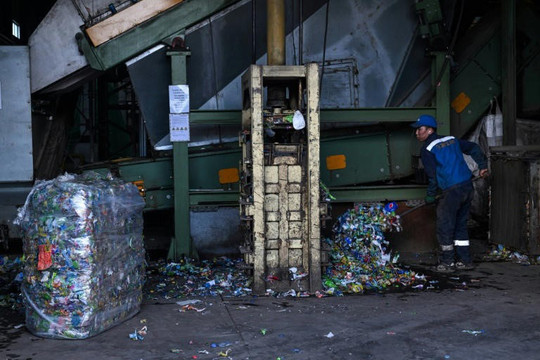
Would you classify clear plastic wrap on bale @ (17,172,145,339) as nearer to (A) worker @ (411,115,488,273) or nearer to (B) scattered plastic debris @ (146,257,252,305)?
(B) scattered plastic debris @ (146,257,252,305)

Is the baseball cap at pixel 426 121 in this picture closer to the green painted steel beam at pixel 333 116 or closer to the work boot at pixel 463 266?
the green painted steel beam at pixel 333 116

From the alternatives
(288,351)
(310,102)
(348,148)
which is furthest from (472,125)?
(288,351)

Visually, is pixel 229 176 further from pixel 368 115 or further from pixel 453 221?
pixel 453 221

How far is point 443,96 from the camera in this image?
684cm

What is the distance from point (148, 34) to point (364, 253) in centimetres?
332

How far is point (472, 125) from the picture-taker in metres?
7.58

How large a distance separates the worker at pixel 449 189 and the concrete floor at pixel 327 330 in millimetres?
910

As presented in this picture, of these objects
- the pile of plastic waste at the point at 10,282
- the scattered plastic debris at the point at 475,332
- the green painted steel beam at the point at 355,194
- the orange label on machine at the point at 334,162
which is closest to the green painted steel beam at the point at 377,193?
the green painted steel beam at the point at 355,194

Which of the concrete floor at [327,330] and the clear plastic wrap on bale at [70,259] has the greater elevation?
the clear plastic wrap on bale at [70,259]

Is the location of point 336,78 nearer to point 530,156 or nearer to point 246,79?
point 246,79

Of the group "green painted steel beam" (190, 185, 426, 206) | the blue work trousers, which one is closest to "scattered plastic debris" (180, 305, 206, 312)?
"green painted steel beam" (190, 185, 426, 206)

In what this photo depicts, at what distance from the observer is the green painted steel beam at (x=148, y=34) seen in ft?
21.2

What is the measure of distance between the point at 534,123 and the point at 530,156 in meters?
1.14

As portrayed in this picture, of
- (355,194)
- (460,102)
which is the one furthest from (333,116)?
(460,102)
